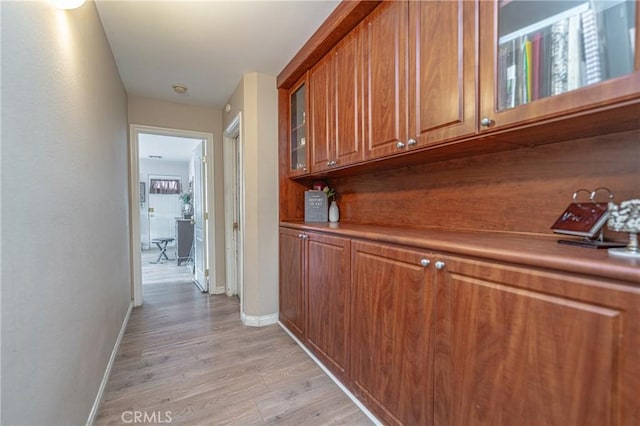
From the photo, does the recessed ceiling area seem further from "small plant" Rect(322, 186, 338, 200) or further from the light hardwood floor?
the light hardwood floor

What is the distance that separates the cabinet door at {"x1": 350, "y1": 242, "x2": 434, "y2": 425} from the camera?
3.89ft

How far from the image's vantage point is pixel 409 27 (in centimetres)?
137

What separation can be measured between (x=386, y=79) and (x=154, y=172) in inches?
293

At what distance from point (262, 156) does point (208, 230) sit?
1.50m

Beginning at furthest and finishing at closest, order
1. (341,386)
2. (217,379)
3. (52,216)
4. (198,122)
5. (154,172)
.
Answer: (154,172) → (198,122) → (217,379) → (341,386) → (52,216)

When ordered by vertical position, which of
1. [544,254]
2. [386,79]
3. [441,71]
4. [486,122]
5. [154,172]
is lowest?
[544,254]

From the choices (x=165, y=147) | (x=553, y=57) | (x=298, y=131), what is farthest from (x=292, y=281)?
(x=165, y=147)

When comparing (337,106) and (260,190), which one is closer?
(337,106)

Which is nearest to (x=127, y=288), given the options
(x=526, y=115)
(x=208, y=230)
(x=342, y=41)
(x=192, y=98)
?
(x=208, y=230)

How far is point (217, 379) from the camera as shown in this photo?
1.87 metres

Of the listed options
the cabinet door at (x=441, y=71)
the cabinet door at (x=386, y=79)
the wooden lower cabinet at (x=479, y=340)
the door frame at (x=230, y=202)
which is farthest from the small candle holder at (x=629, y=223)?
the door frame at (x=230, y=202)

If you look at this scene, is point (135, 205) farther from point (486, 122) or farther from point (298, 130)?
point (486, 122)

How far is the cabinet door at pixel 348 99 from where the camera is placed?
5.75 feet

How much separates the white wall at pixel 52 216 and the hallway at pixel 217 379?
0.88 ft
